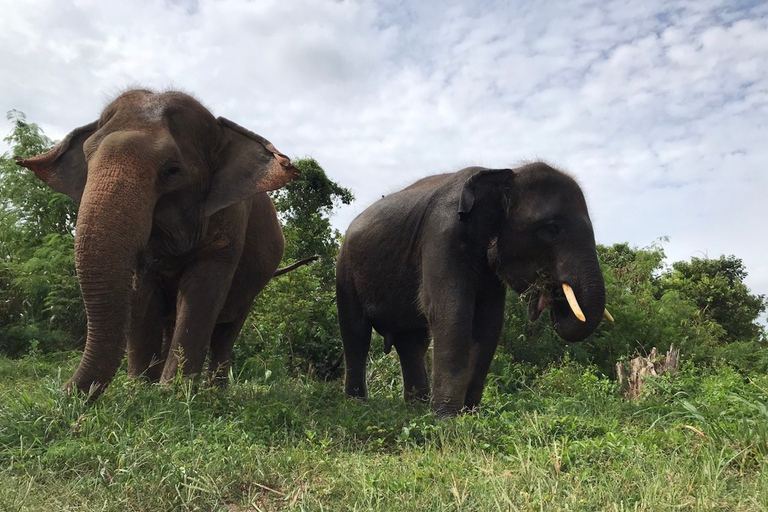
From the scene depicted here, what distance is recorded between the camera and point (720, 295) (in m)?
22.3

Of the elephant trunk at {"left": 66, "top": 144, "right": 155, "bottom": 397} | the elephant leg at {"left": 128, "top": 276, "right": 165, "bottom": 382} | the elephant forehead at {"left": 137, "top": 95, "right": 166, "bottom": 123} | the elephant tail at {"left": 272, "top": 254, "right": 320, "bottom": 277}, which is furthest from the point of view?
the elephant tail at {"left": 272, "top": 254, "right": 320, "bottom": 277}

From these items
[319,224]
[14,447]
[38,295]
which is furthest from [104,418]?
[319,224]

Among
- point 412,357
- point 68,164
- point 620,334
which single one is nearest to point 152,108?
point 68,164

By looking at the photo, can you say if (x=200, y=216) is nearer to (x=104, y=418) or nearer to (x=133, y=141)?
(x=133, y=141)

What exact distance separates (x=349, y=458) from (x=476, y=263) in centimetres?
253

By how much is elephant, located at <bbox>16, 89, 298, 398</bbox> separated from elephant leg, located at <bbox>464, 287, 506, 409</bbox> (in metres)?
2.17

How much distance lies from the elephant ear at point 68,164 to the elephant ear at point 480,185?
10.3 ft

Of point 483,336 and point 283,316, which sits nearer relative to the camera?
point 483,336

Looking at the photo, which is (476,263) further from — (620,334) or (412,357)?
(620,334)

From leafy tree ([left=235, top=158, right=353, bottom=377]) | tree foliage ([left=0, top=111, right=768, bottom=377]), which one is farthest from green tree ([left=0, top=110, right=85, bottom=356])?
leafy tree ([left=235, top=158, right=353, bottom=377])

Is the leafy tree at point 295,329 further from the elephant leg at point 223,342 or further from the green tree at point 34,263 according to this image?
the green tree at point 34,263

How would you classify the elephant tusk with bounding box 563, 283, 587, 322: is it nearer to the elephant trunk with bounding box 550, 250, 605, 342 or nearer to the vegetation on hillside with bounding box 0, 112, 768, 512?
the elephant trunk with bounding box 550, 250, 605, 342

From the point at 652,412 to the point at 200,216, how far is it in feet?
12.3

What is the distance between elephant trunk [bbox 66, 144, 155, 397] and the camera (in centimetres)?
412
